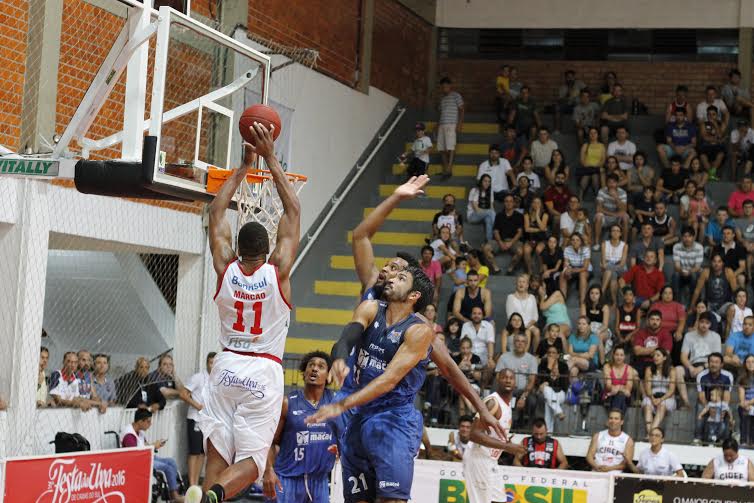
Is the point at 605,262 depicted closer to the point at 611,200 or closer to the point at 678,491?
the point at 611,200

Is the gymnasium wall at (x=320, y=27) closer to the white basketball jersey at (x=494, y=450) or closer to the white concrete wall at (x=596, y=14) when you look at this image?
the white concrete wall at (x=596, y=14)

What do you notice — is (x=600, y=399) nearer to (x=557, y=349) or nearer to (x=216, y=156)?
(x=557, y=349)

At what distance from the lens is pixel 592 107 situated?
22.2 metres

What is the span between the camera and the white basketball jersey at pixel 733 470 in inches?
567

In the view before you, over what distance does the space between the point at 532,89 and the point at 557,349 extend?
967 cm

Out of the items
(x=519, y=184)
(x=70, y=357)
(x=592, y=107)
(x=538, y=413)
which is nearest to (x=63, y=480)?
(x=70, y=357)

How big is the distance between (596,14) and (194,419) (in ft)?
40.9

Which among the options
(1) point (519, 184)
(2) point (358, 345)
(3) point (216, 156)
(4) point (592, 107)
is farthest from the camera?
(4) point (592, 107)

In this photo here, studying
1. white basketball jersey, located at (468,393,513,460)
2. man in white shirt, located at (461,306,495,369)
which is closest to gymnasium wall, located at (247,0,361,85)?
man in white shirt, located at (461,306,495,369)

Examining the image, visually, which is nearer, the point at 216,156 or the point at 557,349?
the point at 216,156

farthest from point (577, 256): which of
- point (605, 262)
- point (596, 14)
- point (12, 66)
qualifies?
point (12, 66)

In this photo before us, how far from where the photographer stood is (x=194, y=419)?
53.2ft

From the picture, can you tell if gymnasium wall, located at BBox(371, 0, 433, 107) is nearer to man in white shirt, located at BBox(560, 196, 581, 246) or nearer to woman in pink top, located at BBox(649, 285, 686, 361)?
man in white shirt, located at BBox(560, 196, 581, 246)

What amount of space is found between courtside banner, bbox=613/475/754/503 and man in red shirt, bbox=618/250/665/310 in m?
4.87
